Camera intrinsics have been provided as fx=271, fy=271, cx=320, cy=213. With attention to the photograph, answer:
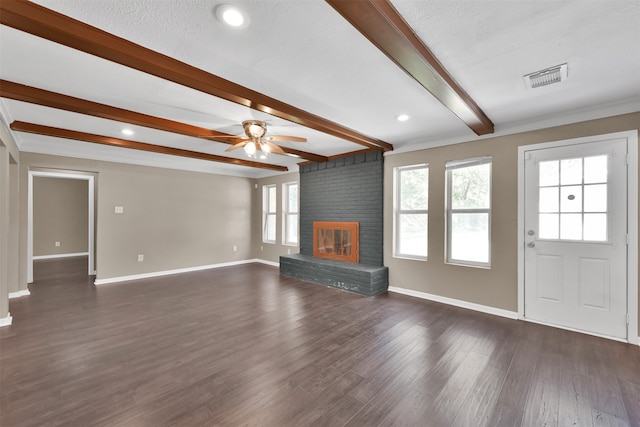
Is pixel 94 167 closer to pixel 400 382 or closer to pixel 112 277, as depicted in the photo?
pixel 112 277

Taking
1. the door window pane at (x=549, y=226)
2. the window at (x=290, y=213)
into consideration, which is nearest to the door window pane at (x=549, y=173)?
the door window pane at (x=549, y=226)

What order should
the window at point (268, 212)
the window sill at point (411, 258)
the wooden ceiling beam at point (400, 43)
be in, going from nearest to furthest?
1. the wooden ceiling beam at point (400, 43)
2. the window sill at point (411, 258)
3. the window at point (268, 212)

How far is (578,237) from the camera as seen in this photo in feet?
9.93

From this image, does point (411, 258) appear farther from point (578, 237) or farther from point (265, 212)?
point (265, 212)

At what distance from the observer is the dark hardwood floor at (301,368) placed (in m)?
1.75

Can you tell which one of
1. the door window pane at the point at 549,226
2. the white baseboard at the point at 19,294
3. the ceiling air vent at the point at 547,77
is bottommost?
the white baseboard at the point at 19,294

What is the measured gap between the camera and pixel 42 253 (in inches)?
293

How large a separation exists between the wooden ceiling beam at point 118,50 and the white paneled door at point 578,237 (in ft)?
10.4

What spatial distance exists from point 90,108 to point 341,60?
257 centimetres

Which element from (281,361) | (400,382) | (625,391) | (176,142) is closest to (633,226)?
(625,391)

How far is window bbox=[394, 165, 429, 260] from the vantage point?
170 inches

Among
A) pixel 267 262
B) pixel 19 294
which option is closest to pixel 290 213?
pixel 267 262

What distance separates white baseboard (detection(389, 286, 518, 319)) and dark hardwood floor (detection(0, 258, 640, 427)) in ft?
0.44

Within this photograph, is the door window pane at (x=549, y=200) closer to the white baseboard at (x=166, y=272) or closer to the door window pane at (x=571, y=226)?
the door window pane at (x=571, y=226)
